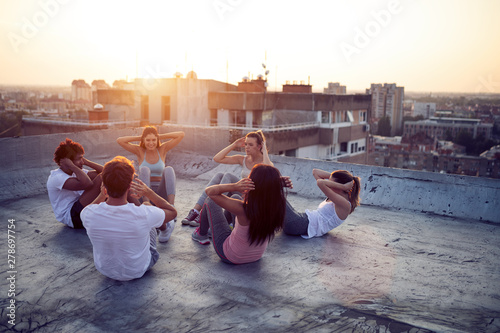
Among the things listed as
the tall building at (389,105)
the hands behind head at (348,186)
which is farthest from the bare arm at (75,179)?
the tall building at (389,105)

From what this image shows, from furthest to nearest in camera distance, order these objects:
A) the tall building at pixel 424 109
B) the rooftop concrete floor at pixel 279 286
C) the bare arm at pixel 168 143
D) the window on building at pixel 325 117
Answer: the tall building at pixel 424 109 → the window on building at pixel 325 117 → the bare arm at pixel 168 143 → the rooftop concrete floor at pixel 279 286

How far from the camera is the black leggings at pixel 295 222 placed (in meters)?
5.47

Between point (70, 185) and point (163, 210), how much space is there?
76.6 inches

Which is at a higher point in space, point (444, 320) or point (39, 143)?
point (39, 143)

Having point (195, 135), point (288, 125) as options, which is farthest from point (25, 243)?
point (288, 125)

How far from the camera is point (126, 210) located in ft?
12.2

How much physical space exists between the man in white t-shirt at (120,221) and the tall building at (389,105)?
326 ft

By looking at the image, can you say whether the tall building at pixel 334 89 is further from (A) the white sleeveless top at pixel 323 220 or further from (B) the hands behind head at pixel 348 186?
(B) the hands behind head at pixel 348 186

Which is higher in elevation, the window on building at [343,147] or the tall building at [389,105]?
the tall building at [389,105]

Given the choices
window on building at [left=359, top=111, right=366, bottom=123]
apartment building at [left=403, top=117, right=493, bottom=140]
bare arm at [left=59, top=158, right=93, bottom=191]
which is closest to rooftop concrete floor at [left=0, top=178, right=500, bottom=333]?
bare arm at [left=59, top=158, right=93, bottom=191]

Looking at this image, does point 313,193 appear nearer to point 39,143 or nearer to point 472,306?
point 472,306

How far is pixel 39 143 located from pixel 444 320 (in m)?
7.84

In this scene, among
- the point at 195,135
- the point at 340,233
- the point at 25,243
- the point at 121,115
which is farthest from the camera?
the point at 121,115

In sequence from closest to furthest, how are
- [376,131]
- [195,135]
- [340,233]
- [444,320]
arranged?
[444,320], [340,233], [195,135], [376,131]
